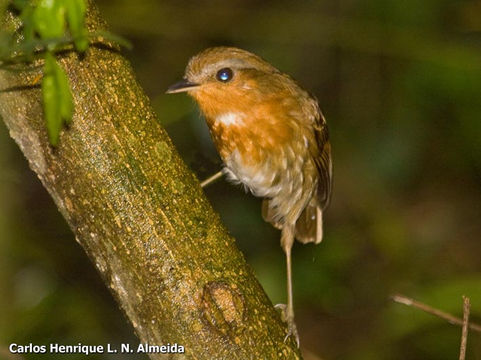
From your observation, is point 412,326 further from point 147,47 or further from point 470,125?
point 147,47

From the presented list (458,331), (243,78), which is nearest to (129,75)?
(243,78)

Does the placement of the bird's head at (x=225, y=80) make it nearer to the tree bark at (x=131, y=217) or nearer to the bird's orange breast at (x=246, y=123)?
the bird's orange breast at (x=246, y=123)

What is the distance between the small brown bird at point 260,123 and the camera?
4.11m

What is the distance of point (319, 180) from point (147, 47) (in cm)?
256

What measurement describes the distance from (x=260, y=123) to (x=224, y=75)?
0.30 metres

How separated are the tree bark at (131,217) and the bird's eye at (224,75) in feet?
4.30

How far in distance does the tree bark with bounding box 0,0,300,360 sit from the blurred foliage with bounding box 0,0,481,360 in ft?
4.11

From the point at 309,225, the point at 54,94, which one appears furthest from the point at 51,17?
the point at 309,225

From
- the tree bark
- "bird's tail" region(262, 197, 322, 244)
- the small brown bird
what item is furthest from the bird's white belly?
the tree bark

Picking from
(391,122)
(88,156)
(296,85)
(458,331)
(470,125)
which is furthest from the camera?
(391,122)

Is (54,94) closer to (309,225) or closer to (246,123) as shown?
(246,123)

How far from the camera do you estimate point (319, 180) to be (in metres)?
4.67

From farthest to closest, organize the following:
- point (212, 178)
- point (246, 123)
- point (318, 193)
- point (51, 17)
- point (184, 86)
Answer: point (318, 193), point (212, 178), point (246, 123), point (184, 86), point (51, 17)

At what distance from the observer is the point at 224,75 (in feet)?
13.5
